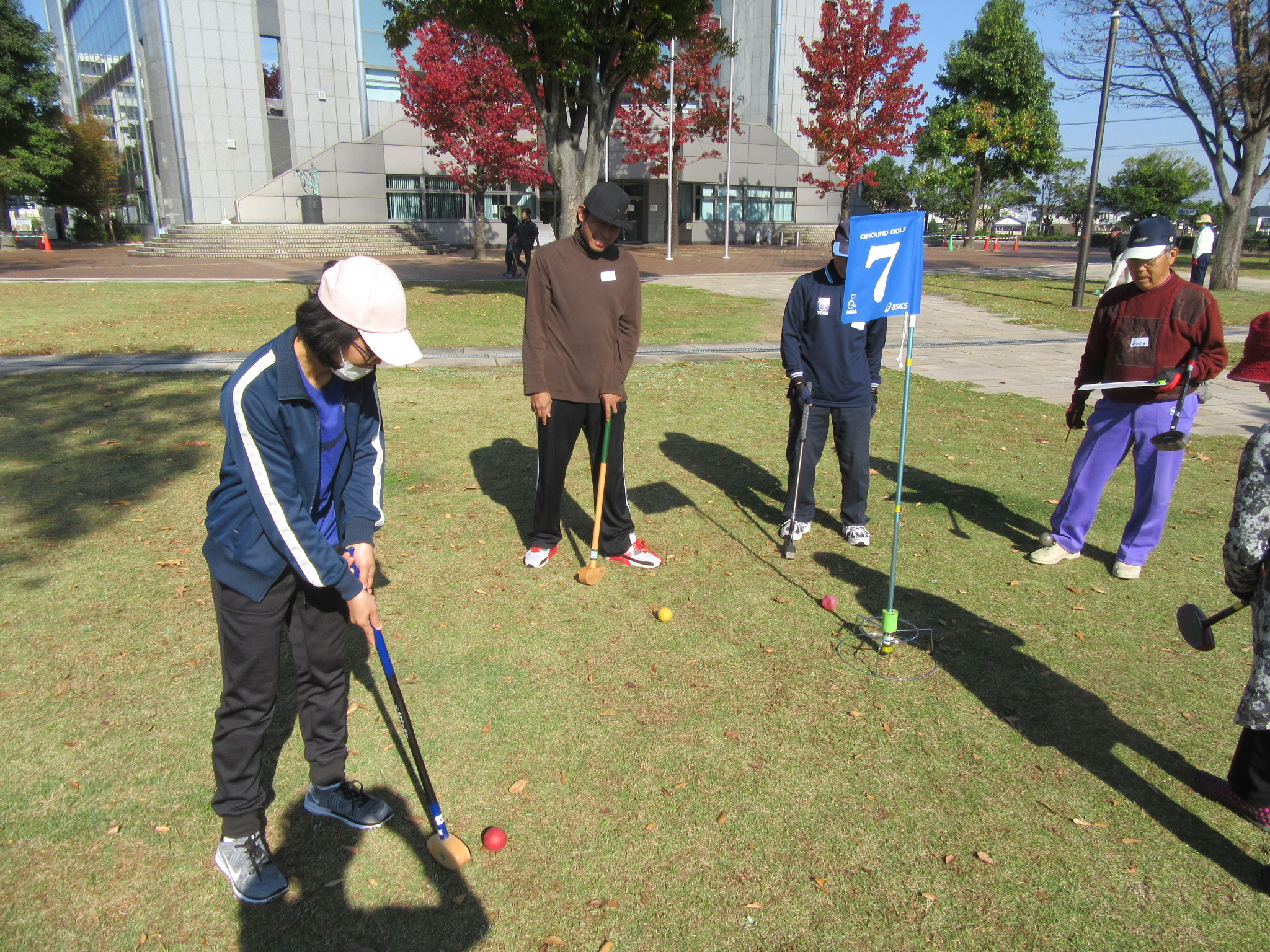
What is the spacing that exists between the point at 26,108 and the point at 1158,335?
4194 centimetres

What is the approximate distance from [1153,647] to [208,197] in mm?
40562

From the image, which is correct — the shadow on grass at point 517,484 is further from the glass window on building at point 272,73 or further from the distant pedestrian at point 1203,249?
the glass window on building at point 272,73

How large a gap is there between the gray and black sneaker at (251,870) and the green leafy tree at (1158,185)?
6386cm

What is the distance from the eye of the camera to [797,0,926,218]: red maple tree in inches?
1350

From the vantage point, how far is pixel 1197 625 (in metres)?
3.03

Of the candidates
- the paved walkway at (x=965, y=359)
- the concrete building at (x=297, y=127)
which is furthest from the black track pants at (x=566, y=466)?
the concrete building at (x=297, y=127)

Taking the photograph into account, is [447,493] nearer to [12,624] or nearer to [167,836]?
[12,624]

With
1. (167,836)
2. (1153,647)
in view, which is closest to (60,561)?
(167,836)

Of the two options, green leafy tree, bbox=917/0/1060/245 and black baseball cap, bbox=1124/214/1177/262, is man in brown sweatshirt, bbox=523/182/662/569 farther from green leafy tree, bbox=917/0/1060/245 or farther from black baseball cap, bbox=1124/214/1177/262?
green leafy tree, bbox=917/0/1060/245

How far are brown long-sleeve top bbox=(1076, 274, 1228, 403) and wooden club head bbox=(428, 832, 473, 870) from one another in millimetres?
4578

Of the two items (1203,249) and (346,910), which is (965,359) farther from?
(346,910)

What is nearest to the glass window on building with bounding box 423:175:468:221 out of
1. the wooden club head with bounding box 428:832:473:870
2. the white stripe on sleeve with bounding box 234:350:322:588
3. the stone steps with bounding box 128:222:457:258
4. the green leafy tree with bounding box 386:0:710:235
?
the stone steps with bounding box 128:222:457:258

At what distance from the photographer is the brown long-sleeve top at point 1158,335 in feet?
16.0

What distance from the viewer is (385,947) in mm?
2586
